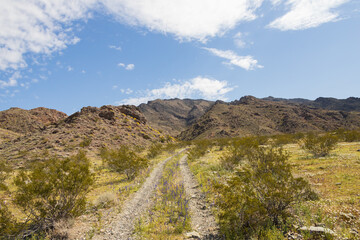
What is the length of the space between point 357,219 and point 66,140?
38846 mm

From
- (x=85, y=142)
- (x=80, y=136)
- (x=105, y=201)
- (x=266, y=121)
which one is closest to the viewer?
(x=105, y=201)

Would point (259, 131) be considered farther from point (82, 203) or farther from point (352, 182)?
point (82, 203)

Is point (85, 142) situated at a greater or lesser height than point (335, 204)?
greater

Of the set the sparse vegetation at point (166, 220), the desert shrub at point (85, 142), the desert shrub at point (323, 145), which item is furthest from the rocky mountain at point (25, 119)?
the desert shrub at point (323, 145)

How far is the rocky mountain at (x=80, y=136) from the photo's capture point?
29.0 m

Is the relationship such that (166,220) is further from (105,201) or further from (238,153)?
(238,153)

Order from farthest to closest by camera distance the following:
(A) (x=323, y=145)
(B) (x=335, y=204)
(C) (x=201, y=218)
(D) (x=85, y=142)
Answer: (D) (x=85, y=142) → (A) (x=323, y=145) → (C) (x=201, y=218) → (B) (x=335, y=204)

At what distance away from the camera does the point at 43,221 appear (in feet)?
22.5

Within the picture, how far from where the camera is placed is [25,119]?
67.8 m

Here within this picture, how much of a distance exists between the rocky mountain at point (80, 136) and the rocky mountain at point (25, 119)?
24018mm

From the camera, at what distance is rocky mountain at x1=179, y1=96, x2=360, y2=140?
9550cm

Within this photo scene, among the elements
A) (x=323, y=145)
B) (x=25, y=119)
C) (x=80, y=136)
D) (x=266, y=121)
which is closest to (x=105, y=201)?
(x=323, y=145)

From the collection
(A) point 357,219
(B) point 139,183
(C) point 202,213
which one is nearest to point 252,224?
(C) point 202,213

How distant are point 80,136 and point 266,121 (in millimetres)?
101616
